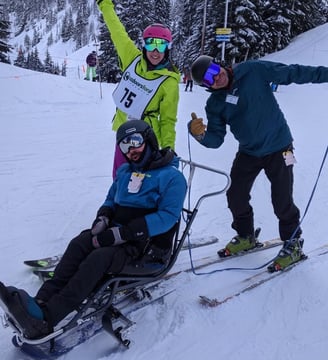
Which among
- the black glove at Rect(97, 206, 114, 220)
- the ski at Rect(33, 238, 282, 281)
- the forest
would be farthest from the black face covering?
the forest

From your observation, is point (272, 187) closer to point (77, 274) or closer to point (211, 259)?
point (211, 259)

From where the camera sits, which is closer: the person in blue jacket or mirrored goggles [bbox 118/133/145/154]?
the person in blue jacket

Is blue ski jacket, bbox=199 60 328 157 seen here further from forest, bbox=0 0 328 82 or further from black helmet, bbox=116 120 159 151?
forest, bbox=0 0 328 82

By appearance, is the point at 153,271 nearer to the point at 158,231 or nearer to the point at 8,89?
the point at 158,231

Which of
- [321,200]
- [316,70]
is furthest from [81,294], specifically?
[321,200]

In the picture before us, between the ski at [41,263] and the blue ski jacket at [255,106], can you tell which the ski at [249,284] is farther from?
the ski at [41,263]

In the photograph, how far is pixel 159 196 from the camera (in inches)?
116

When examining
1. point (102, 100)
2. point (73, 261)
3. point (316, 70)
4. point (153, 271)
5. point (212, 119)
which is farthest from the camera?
point (102, 100)

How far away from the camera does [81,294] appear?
2.52 meters

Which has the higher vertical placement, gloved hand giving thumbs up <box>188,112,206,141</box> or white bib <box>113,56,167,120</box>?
white bib <box>113,56,167,120</box>

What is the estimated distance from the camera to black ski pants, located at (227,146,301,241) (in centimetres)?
371

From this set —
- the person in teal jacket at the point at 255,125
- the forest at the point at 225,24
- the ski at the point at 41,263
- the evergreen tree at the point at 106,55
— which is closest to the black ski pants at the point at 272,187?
the person in teal jacket at the point at 255,125

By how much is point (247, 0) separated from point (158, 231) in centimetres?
2605

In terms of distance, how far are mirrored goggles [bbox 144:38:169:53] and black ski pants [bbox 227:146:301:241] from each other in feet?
3.91
